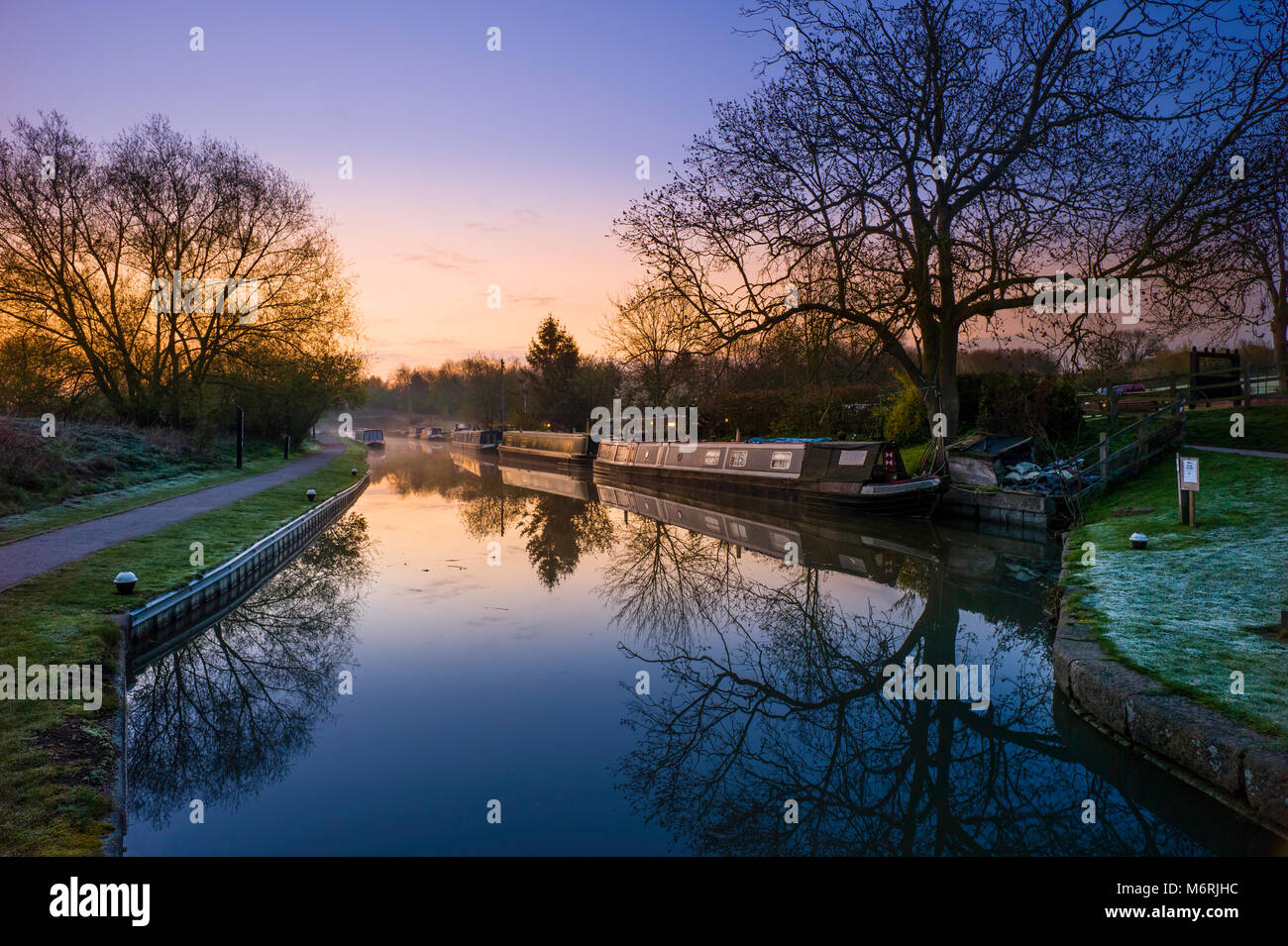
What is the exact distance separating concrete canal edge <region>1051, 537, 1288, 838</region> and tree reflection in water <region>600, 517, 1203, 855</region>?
0.98 feet

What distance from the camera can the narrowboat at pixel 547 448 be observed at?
2803 centimetres

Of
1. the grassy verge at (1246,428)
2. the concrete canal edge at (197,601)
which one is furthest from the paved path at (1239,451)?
→ the concrete canal edge at (197,601)

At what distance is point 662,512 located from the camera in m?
16.0

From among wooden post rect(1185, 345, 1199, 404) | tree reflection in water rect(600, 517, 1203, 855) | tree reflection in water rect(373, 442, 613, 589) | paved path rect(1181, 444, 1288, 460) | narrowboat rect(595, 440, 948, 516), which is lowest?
tree reflection in water rect(600, 517, 1203, 855)

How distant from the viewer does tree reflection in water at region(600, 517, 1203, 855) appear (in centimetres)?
334

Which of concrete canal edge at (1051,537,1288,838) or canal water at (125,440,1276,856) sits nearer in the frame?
concrete canal edge at (1051,537,1288,838)

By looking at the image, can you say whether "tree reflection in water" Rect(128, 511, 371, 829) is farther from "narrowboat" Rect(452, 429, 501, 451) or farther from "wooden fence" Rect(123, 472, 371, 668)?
"narrowboat" Rect(452, 429, 501, 451)

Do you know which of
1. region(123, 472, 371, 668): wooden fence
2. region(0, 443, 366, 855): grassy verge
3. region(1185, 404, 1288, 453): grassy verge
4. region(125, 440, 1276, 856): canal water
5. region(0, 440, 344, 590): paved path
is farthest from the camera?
region(1185, 404, 1288, 453): grassy verge

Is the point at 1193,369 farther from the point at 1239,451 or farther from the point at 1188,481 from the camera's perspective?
the point at 1188,481

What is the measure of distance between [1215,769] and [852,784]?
63.3 inches

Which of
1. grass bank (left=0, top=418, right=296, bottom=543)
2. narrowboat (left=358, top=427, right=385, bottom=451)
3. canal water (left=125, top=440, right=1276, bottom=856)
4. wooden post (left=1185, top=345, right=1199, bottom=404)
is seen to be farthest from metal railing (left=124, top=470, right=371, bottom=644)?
narrowboat (left=358, top=427, right=385, bottom=451)
